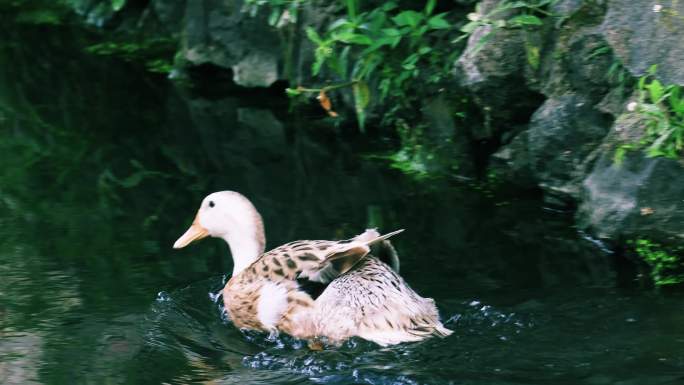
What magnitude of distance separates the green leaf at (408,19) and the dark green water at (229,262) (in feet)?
3.46

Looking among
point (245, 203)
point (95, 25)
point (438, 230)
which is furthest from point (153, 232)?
point (95, 25)

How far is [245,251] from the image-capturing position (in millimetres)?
5996

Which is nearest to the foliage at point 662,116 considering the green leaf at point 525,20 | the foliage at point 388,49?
the green leaf at point 525,20

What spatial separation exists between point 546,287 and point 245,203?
1608 millimetres

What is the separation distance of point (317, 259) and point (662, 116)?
191 cm

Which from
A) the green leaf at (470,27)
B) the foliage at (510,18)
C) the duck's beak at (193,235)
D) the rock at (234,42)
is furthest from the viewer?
the rock at (234,42)

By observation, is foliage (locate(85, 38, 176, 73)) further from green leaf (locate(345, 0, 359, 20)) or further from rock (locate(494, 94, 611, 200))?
rock (locate(494, 94, 611, 200))

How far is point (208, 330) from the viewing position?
5.64 meters

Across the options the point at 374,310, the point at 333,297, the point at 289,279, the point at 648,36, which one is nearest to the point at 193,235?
the point at 289,279

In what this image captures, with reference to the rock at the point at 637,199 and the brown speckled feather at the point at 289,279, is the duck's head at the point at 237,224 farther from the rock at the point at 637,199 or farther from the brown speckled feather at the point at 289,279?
the rock at the point at 637,199

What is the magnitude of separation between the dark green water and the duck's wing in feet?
1.10

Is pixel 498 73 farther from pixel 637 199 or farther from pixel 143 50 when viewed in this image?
pixel 143 50

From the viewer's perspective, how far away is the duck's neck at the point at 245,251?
5.97m

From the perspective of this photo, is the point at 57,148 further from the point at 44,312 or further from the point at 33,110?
the point at 44,312
